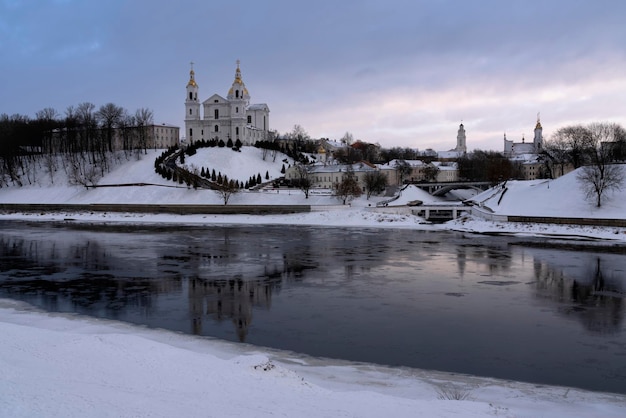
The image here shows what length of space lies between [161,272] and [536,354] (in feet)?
52.3

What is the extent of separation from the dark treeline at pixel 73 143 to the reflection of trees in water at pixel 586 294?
67109 millimetres

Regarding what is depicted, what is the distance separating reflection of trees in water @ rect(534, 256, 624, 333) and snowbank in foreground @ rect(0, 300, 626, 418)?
619cm

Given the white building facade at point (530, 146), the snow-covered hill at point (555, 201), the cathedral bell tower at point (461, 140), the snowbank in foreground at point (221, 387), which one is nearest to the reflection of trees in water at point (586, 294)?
the snowbank in foreground at point (221, 387)

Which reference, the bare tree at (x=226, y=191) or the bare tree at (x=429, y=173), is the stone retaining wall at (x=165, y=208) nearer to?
the bare tree at (x=226, y=191)

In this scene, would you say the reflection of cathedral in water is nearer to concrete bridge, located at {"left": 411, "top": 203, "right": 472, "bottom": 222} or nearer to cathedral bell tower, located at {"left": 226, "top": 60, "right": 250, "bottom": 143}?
concrete bridge, located at {"left": 411, "top": 203, "right": 472, "bottom": 222}

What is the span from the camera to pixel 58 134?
3509 inches

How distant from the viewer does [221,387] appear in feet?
28.8

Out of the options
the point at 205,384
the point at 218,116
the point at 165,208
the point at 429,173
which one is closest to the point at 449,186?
the point at 429,173

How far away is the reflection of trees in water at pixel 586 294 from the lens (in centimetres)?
1536

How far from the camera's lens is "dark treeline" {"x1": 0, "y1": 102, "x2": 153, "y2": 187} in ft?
266

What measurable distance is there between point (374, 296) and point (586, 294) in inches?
295

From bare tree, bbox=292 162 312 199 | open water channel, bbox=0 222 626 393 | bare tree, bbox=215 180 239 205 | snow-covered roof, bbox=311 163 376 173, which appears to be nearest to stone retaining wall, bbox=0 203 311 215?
bare tree, bbox=215 180 239 205

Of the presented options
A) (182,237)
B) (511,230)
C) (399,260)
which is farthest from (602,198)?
(182,237)

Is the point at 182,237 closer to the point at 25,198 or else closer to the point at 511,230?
the point at 511,230
